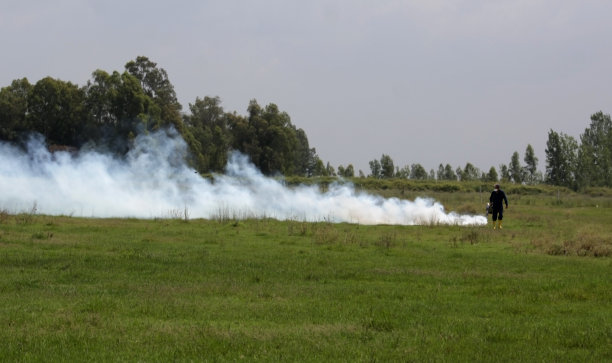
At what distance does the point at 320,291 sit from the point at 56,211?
2890cm

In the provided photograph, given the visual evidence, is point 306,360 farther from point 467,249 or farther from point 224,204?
point 224,204

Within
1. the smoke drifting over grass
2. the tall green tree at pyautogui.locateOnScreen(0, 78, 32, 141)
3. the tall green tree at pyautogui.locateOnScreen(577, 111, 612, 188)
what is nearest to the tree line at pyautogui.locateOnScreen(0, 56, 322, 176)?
the tall green tree at pyautogui.locateOnScreen(0, 78, 32, 141)

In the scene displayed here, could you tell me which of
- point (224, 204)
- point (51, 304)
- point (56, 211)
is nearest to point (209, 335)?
point (51, 304)

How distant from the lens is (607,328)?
32.9ft

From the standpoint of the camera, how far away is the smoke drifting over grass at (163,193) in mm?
38719

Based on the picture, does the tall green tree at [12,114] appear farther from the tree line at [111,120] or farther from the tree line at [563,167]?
the tree line at [563,167]

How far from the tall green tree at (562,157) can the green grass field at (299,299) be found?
70.0 m

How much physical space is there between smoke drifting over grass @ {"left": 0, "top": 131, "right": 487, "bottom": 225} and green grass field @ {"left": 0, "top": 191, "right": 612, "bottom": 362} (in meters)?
15.3

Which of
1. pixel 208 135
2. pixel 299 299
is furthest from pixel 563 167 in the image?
pixel 299 299

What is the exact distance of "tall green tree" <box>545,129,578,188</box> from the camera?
8838 centimetres

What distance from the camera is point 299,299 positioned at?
1234 centimetres

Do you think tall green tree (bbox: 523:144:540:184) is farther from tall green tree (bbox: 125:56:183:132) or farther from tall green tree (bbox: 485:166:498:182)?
tall green tree (bbox: 125:56:183:132)

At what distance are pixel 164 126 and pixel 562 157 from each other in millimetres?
55337

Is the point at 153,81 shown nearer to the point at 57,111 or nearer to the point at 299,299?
the point at 57,111
